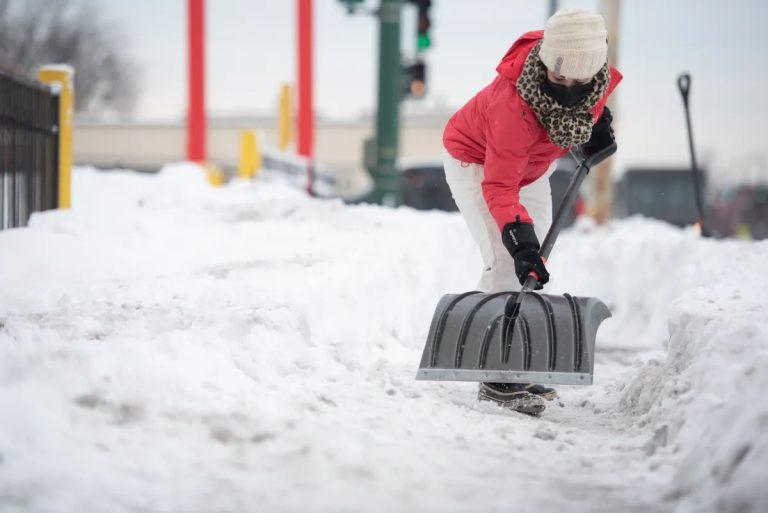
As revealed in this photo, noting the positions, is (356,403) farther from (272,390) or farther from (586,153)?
(586,153)

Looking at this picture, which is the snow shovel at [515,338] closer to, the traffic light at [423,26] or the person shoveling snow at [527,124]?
the person shoveling snow at [527,124]

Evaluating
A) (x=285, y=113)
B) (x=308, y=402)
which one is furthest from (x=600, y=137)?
(x=285, y=113)

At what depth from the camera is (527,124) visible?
12.0ft

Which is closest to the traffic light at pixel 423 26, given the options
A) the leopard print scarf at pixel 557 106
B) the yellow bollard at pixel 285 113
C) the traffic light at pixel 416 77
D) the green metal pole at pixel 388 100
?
the traffic light at pixel 416 77

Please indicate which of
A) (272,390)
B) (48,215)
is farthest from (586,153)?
(48,215)

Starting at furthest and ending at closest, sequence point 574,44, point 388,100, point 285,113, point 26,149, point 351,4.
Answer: point 285,113 < point 388,100 < point 351,4 < point 26,149 < point 574,44

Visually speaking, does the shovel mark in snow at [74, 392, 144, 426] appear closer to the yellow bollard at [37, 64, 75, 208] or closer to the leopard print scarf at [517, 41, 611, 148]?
the leopard print scarf at [517, 41, 611, 148]

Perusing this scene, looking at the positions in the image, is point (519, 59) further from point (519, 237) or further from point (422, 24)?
point (422, 24)

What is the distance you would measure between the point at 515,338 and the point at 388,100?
23.9ft

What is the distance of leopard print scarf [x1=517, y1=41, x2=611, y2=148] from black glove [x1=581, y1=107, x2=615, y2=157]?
1.57 ft

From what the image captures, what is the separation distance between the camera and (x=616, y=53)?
531 inches

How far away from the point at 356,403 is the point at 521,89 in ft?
4.61

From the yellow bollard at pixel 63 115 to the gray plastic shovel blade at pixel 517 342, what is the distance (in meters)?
4.87

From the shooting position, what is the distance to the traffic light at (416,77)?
1090 cm
